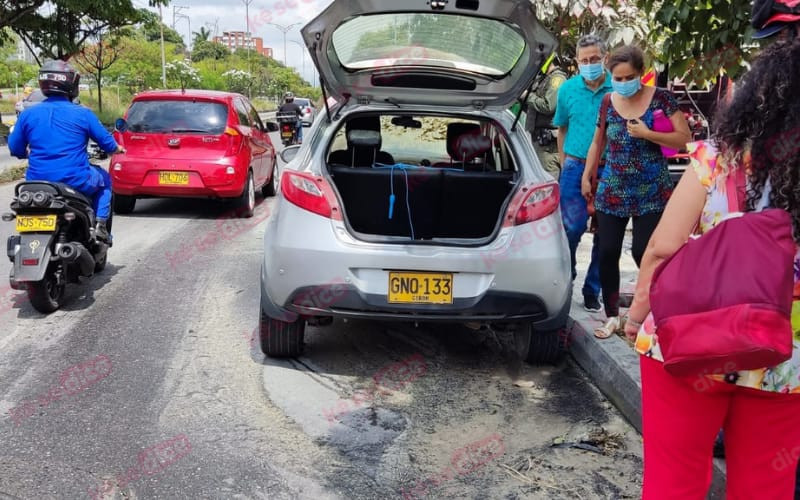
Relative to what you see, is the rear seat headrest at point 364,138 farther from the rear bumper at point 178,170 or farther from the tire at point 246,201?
the tire at point 246,201

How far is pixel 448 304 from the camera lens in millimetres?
4066

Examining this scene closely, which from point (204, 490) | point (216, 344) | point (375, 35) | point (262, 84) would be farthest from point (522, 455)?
point (262, 84)

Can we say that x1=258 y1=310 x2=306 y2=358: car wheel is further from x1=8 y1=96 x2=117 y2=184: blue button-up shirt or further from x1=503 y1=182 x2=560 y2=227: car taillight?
x1=8 y1=96 x2=117 y2=184: blue button-up shirt

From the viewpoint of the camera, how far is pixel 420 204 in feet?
15.6

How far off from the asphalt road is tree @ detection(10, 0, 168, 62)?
19863 mm

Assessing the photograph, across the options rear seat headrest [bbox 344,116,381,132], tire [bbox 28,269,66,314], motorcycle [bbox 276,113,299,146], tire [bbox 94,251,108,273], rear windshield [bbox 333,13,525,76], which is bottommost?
motorcycle [bbox 276,113,299,146]

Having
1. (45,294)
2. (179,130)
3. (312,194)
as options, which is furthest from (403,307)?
(179,130)

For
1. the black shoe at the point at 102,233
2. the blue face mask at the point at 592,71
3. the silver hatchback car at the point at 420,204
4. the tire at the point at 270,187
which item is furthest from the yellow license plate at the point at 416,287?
the tire at the point at 270,187

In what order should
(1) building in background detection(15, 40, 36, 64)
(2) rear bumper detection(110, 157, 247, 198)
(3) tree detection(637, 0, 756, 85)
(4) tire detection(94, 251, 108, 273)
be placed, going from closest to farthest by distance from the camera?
1. (3) tree detection(637, 0, 756, 85)
2. (4) tire detection(94, 251, 108, 273)
3. (2) rear bumper detection(110, 157, 247, 198)
4. (1) building in background detection(15, 40, 36, 64)

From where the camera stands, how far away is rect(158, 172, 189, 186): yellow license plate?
9.25 meters

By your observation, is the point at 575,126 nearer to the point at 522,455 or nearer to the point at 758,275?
the point at 522,455

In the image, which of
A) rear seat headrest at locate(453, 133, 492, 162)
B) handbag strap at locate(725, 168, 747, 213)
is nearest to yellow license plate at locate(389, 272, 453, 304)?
rear seat headrest at locate(453, 133, 492, 162)

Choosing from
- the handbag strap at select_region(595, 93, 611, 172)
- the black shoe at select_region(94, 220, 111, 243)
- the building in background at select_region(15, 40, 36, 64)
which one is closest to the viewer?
the handbag strap at select_region(595, 93, 611, 172)

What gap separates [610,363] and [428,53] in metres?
2.17
